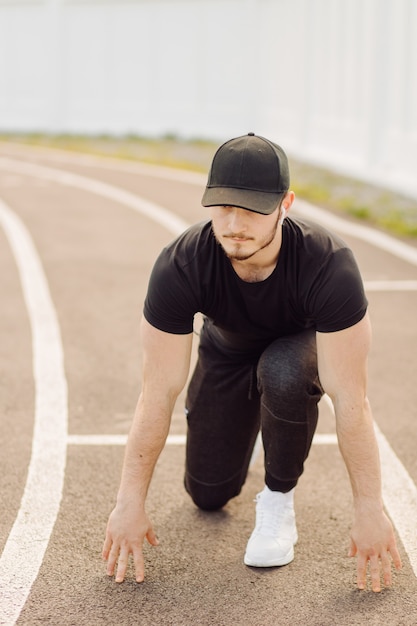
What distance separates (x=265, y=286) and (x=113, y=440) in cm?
171

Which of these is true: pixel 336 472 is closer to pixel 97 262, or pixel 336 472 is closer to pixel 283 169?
pixel 283 169

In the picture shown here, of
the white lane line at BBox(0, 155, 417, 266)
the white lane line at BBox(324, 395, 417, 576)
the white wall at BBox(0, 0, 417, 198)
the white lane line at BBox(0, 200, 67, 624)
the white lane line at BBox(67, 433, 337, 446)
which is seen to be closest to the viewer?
the white lane line at BBox(0, 200, 67, 624)

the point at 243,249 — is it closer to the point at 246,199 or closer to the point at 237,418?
the point at 246,199

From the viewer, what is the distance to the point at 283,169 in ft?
11.2

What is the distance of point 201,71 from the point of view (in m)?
20.3

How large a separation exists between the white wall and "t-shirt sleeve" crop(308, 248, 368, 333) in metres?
9.40

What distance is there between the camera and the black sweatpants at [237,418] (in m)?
3.71

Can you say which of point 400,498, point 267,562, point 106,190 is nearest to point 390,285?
point 400,498

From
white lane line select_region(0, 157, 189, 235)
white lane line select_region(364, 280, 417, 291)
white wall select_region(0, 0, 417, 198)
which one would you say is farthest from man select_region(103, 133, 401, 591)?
white wall select_region(0, 0, 417, 198)

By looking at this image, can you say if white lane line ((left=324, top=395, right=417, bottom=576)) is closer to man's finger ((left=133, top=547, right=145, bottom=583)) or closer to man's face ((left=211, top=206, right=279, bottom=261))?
man's finger ((left=133, top=547, right=145, bottom=583))

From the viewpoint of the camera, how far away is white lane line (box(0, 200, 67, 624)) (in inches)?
139

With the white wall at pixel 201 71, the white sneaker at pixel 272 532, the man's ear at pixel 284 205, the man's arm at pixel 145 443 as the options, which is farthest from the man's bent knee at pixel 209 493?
the white wall at pixel 201 71

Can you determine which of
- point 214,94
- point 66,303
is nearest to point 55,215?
point 66,303

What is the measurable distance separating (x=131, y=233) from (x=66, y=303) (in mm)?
2925
